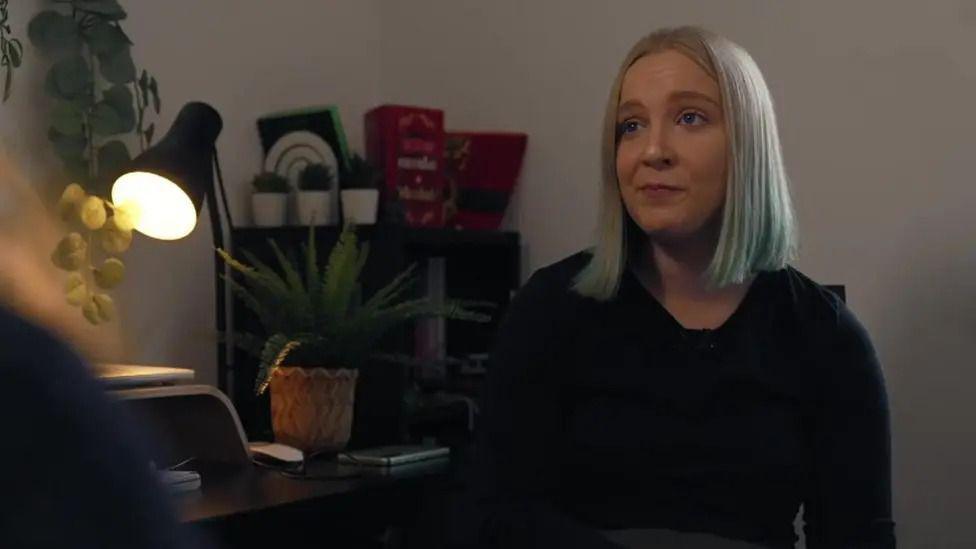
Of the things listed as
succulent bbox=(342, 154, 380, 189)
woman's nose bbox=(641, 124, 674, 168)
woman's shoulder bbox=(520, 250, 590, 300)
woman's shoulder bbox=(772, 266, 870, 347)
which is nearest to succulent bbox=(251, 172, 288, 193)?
succulent bbox=(342, 154, 380, 189)

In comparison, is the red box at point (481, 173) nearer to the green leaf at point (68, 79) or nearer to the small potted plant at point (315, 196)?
the small potted plant at point (315, 196)

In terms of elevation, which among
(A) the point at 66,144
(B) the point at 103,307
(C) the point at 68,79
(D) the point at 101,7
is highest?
(D) the point at 101,7

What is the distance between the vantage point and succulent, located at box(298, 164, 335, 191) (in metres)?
2.21

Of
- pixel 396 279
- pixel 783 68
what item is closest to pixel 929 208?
pixel 783 68

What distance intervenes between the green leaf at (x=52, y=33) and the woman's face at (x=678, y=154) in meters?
0.98

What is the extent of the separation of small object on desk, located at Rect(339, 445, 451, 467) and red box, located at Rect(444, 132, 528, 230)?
612mm

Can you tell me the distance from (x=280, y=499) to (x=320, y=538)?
0.13m

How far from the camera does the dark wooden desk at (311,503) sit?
4.89 ft

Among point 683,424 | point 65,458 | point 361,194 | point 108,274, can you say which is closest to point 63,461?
point 65,458

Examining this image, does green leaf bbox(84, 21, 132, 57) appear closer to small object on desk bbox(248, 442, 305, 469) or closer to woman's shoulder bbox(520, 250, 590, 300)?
small object on desk bbox(248, 442, 305, 469)

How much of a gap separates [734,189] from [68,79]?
110cm

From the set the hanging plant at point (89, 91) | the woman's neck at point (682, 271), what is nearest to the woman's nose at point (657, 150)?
the woman's neck at point (682, 271)

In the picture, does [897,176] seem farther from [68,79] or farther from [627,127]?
[68,79]

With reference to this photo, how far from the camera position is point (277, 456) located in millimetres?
1788
